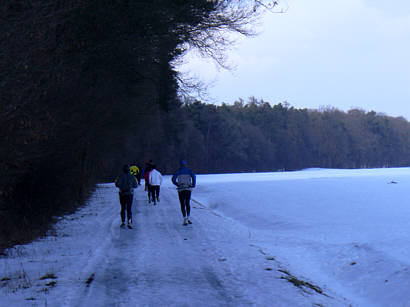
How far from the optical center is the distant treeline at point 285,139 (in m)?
102

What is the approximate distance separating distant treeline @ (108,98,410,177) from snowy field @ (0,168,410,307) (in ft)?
214

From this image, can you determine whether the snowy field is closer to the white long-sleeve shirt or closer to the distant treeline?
the white long-sleeve shirt

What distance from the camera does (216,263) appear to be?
349 inches

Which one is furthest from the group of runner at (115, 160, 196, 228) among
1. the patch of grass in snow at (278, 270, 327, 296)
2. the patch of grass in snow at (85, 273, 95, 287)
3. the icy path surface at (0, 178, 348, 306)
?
the patch of grass in snow at (278, 270, 327, 296)

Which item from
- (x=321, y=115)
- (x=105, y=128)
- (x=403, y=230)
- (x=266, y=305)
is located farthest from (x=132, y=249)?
(x=321, y=115)

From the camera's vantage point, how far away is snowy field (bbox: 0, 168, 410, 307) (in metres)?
6.69

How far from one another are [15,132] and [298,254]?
689 cm

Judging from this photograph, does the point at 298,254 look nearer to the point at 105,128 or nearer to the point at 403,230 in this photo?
the point at 403,230

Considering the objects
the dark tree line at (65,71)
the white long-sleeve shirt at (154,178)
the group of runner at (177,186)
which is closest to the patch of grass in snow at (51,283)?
the dark tree line at (65,71)

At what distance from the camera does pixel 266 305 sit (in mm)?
6285

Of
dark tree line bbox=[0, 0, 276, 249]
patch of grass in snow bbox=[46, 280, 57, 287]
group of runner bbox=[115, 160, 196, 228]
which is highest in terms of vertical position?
dark tree line bbox=[0, 0, 276, 249]

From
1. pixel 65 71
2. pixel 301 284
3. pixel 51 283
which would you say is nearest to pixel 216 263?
pixel 301 284

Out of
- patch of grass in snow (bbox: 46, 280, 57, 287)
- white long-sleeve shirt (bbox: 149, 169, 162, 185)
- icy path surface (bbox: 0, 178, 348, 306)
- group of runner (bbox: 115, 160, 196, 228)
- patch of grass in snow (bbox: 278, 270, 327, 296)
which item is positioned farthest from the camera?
white long-sleeve shirt (bbox: 149, 169, 162, 185)

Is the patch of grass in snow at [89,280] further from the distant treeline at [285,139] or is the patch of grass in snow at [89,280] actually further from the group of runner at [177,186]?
the distant treeline at [285,139]
